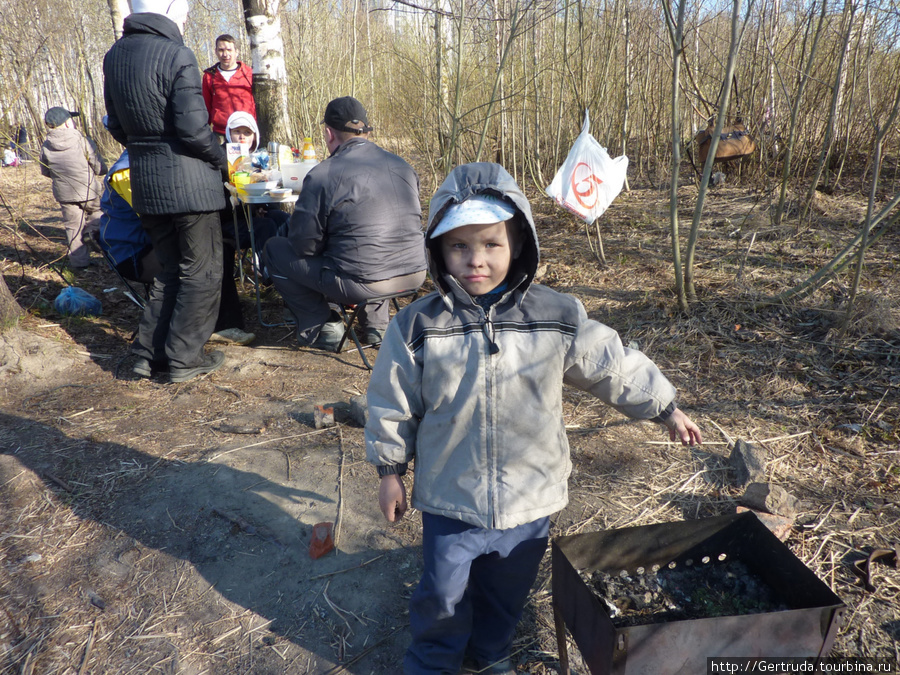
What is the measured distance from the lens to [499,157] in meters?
7.87

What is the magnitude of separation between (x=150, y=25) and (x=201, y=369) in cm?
211

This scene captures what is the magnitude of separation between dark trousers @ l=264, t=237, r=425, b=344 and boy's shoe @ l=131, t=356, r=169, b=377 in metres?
0.95

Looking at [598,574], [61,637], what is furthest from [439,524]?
[61,637]

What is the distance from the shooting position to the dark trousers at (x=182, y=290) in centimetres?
373

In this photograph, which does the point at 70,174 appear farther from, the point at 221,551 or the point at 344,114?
the point at 221,551

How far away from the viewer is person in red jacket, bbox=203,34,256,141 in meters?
5.63

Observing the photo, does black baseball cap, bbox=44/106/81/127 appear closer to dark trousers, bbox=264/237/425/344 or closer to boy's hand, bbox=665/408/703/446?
dark trousers, bbox=264/237/425/344

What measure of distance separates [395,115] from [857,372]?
27.0 ft

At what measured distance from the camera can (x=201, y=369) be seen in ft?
13.0

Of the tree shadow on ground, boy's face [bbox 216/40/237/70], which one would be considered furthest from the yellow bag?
boy's face [bbox 216/40/237/70]

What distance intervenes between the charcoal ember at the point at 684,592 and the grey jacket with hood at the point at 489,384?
48 centimetres

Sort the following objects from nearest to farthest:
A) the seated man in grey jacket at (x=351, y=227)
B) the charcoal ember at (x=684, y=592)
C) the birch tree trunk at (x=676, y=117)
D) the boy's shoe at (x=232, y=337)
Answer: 1. the charcoal ember at (x=684, y=592)
2. the birch tree trunk at (x=676, y=117)
3. the seated man in grey jacket at (x=351, y=227)
4. the boy's shoe at (x=232, y=337)

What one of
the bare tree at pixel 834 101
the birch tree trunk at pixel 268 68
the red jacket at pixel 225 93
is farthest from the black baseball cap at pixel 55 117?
the bare tree at pixel 834 101

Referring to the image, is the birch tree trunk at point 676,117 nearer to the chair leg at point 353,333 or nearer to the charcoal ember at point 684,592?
the chair leg at point 353,333
